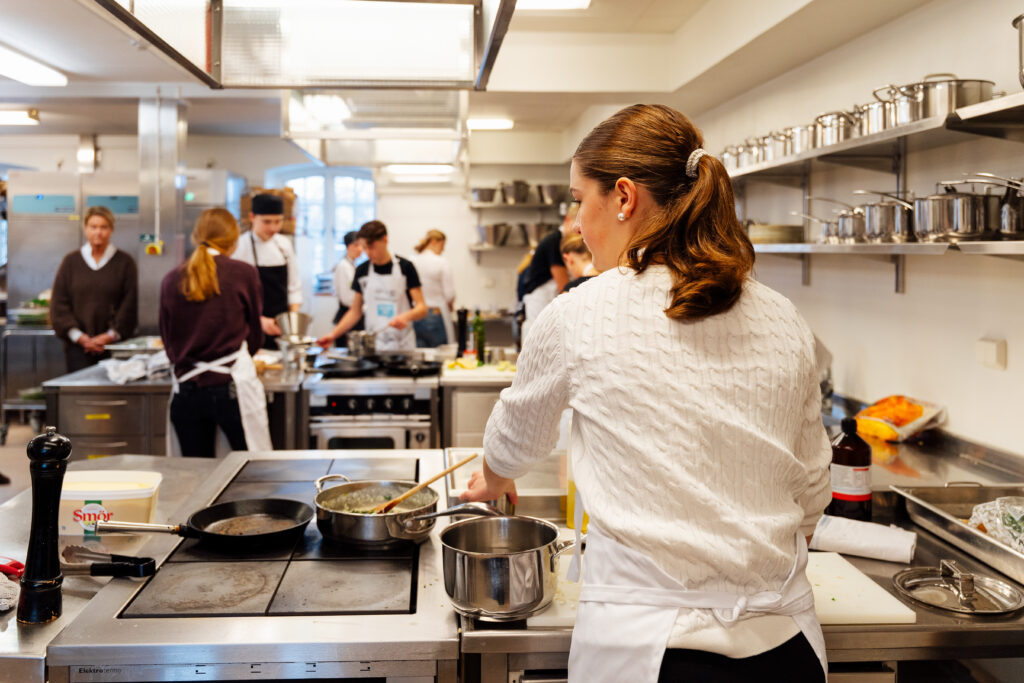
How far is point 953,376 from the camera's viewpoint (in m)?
3.12

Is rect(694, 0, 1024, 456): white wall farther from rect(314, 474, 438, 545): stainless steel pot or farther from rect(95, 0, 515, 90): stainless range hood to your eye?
rect(314, 474, 438, 545): stainless steel pot

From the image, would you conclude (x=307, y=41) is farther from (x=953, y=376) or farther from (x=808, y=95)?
(x=808, y=95)

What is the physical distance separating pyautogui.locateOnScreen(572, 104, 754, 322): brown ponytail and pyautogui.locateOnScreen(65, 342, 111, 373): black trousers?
6300 mm

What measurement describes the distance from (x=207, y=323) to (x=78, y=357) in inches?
140

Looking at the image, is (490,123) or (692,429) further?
(490,123)

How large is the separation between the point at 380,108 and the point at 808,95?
2158 mm

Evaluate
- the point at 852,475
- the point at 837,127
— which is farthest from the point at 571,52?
the point at 852,475

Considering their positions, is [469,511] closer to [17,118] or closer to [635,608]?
[635,608]

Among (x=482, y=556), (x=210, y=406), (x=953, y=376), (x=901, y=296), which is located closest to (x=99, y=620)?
(x=482, y=556)

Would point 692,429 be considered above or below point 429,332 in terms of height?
below

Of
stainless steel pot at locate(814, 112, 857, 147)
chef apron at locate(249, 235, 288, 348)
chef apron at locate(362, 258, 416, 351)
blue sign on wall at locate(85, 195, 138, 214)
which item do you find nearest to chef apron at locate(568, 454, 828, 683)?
stainless steel pot at locate(814, 112, 857, 147)

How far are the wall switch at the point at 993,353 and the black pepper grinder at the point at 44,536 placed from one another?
2704mm

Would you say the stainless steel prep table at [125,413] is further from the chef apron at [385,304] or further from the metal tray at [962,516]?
the metal tray at [962,516]

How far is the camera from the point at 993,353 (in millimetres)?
2828
